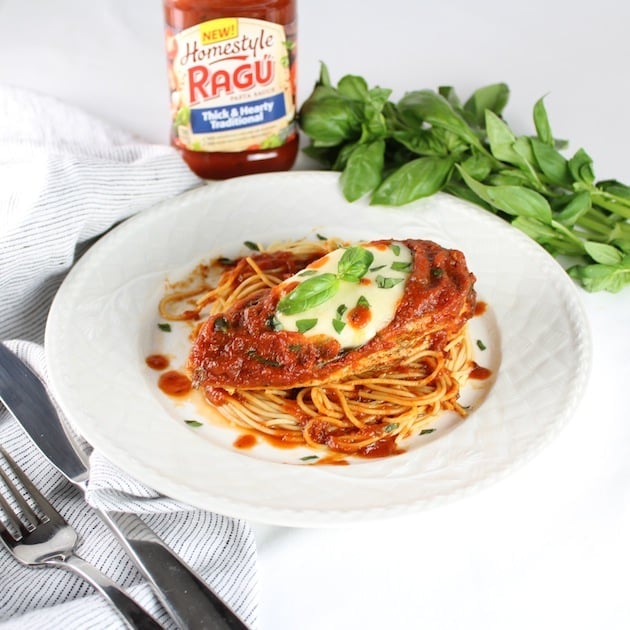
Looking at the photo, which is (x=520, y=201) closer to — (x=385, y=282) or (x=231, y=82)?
(x=385, y=282)

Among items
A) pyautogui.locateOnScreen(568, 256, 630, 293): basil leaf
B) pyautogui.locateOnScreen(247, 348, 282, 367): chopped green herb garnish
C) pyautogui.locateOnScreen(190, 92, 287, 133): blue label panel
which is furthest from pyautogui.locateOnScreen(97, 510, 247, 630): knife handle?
pyautogui.locateOnScreen(568, 256, 630, 293): basil leaf

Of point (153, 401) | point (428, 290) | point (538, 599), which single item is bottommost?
point (538, 599)

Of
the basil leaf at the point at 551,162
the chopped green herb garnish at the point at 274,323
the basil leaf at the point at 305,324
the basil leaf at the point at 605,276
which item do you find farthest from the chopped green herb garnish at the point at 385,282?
the basil leaf at the point at 551,162

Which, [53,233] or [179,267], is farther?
[179,267]

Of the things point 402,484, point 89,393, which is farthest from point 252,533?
point 89,393

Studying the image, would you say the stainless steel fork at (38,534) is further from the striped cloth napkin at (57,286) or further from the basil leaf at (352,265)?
the basil leaf at (352,265)

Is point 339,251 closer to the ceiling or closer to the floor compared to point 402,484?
closer to the ceiling

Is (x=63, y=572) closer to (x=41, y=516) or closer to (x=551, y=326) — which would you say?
(x=41, y=516)
